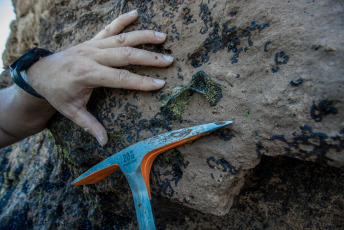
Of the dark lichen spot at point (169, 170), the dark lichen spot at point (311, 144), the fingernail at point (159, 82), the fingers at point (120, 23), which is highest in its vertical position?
the fingers at point (120, 23)

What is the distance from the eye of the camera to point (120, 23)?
121cm

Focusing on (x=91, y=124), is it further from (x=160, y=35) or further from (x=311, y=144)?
(x=311, y=144)

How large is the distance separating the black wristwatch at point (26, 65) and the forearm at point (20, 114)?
3.9 inches

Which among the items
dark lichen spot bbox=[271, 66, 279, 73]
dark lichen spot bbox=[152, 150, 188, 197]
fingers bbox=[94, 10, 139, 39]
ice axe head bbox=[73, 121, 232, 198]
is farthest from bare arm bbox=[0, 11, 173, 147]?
dark lichen spot bbox=[271, 66, 279, 73]

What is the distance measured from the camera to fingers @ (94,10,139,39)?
1.20 metres

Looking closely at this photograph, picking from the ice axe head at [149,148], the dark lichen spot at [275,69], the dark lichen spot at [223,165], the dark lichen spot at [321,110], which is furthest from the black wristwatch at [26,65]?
the dark lichen spot at [321,110]

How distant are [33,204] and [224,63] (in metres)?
1.80

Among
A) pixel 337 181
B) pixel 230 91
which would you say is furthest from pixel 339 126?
pixel 337 181

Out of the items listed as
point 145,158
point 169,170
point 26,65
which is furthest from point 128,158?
point 26,65

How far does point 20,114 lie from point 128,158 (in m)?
0.94

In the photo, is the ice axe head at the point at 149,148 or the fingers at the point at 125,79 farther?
the fingers at the point at 125,79

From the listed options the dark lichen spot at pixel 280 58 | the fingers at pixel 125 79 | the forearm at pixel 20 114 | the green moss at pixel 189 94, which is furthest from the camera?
the forearm at pixel 20 114

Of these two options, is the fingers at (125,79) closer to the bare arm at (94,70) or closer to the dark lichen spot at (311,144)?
the bare arm at (94,70)

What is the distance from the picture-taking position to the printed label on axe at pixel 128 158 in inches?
41.2
